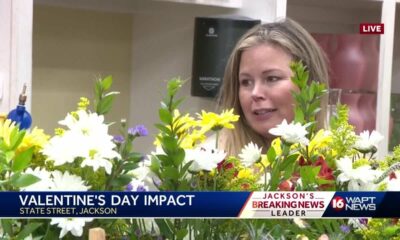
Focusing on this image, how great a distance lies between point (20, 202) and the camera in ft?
1.50

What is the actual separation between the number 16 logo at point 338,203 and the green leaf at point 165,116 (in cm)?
14

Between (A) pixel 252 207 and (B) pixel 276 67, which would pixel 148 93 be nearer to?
Result: (B) pixel 276 67

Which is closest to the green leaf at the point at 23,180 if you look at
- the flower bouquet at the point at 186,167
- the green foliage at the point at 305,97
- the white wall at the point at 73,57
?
the flower bouquet at the point at 186,167

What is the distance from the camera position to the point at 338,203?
487mm

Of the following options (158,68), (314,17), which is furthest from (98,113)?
(314,17)

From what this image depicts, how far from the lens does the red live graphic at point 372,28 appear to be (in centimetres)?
192

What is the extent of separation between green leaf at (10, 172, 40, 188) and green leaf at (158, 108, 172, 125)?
0.35 ft

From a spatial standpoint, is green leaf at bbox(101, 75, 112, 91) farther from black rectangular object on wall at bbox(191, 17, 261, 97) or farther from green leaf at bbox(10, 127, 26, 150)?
black rectangular object on wall at bbox(191, 17, 261, 97)

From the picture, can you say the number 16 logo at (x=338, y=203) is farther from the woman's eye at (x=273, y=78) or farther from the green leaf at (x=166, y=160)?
the woman's eye at (x=273, y=78)

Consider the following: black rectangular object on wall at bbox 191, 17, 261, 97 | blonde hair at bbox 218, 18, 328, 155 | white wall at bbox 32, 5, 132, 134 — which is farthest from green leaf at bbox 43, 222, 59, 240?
white wall at bbox 32, 5, 132, 134

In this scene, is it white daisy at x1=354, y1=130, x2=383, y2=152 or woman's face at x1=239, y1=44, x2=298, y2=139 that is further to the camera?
woman's face at x1=239, y1=44, x2=298, y2=139

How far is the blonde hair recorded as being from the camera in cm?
126

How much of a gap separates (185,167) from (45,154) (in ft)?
0.36

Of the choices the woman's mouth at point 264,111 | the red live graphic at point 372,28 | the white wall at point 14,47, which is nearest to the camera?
the woman's mouth at point 264,111
